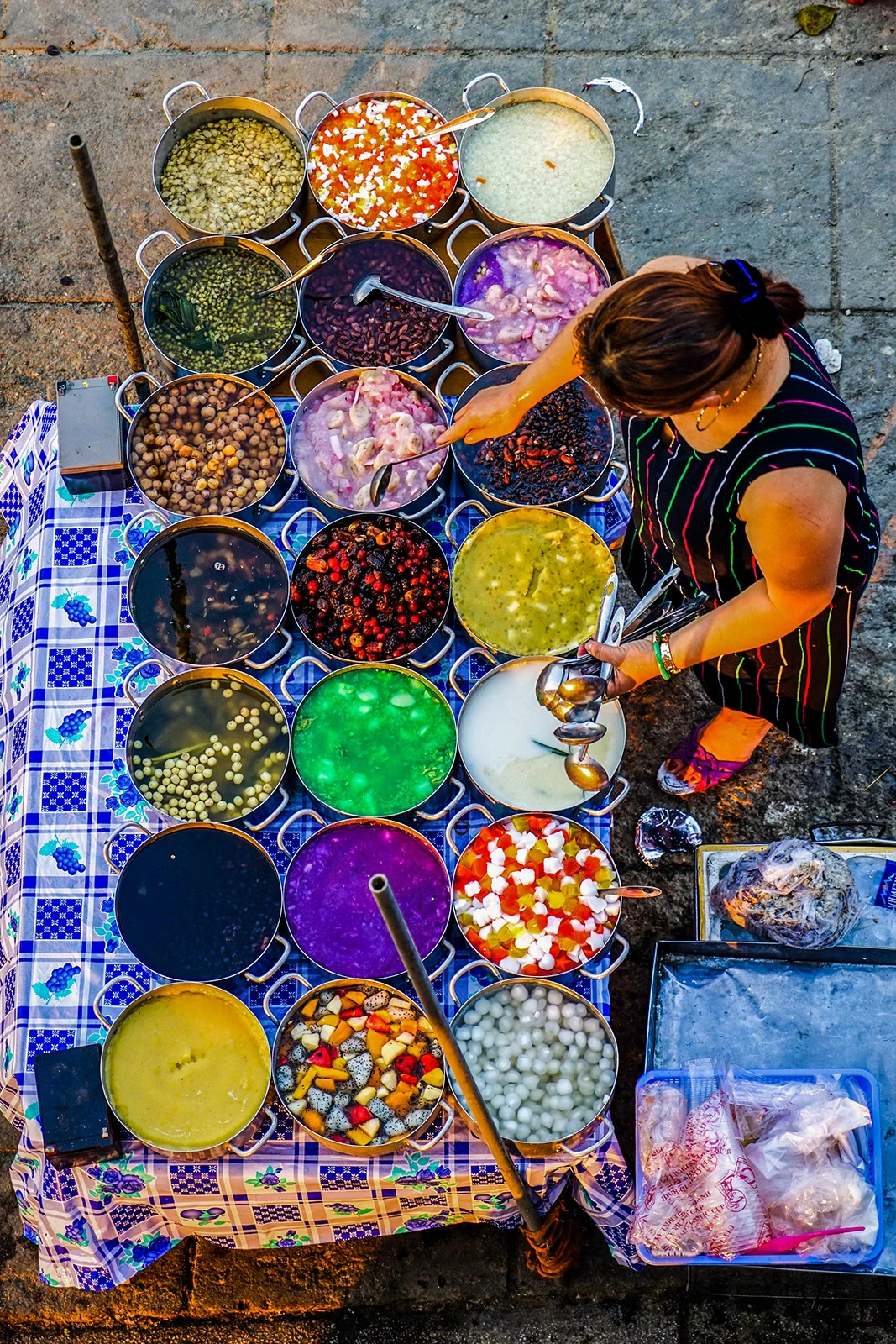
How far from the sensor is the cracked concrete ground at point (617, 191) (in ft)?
10.7

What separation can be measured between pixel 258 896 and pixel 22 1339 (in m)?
1.84

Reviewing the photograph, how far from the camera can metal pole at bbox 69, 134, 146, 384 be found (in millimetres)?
2438

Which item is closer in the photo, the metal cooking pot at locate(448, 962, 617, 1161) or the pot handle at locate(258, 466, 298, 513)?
the metal cooking pot at locate(448, 962, 617, 1161)

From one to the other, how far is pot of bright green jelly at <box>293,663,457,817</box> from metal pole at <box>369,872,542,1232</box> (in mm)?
715

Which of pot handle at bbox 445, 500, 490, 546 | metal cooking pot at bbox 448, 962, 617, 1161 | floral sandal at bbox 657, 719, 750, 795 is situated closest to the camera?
metal cooking pot at bbox 448, 962, 617, 1161

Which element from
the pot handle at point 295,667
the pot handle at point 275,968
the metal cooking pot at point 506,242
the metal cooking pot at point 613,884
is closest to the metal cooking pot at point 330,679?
the pot handle at point 295,667

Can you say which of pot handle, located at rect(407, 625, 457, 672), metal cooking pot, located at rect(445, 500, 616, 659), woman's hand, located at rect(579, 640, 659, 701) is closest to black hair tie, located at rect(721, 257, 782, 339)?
woman's hand, located at rect(579, 640, 659, 701)

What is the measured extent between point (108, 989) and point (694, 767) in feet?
6.63

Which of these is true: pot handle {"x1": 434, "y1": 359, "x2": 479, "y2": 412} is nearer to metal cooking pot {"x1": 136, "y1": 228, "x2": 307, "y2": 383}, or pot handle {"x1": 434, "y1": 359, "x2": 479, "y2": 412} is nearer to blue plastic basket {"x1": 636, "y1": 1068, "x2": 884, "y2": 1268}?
metal cooking pot {"x1": 136, "y1": 228, "x2": 307, "y2": 383}

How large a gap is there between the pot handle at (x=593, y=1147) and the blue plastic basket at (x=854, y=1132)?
0.24ft

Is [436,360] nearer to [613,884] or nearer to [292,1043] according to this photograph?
[613,884]

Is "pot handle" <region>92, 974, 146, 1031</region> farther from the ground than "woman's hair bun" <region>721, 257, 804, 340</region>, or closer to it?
closer to it

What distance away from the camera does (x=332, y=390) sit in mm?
3061

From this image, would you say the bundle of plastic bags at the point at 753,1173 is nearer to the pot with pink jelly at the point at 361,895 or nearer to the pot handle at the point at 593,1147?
the pot handle at the point at 593,1147
